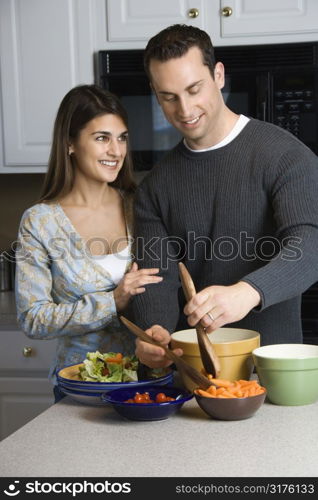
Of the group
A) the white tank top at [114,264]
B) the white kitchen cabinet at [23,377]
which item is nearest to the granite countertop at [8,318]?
the white kitchen cabinet at [23,377]

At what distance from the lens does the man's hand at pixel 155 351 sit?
1.52m

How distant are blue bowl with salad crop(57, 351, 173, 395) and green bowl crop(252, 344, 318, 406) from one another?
0.21m

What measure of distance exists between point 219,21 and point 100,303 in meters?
1.45

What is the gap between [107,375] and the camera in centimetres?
153

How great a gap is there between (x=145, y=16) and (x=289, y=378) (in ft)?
6.29

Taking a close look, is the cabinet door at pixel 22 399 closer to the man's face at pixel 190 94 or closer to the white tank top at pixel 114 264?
the white tank top at pixel 114 264

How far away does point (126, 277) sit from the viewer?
73.2 inches

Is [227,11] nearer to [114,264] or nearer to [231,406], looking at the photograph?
[114,264]

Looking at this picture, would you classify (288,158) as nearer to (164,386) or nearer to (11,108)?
(164,386)

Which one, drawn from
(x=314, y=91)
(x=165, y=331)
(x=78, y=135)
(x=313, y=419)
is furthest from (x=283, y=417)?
(x=314, y=91)

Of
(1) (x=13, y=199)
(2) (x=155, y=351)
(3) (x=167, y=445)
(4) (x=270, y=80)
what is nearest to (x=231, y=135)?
(2) (x=155, y=351)

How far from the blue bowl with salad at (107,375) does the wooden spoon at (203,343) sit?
12 centimetres

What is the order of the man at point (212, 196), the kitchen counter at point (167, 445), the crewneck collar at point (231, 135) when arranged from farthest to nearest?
the crewneck collar at point (231, 135)
the man at point (212, 196)
the kitchen counter at point (167, 445)

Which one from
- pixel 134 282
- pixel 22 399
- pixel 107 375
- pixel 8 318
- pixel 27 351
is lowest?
pixel 22 399
